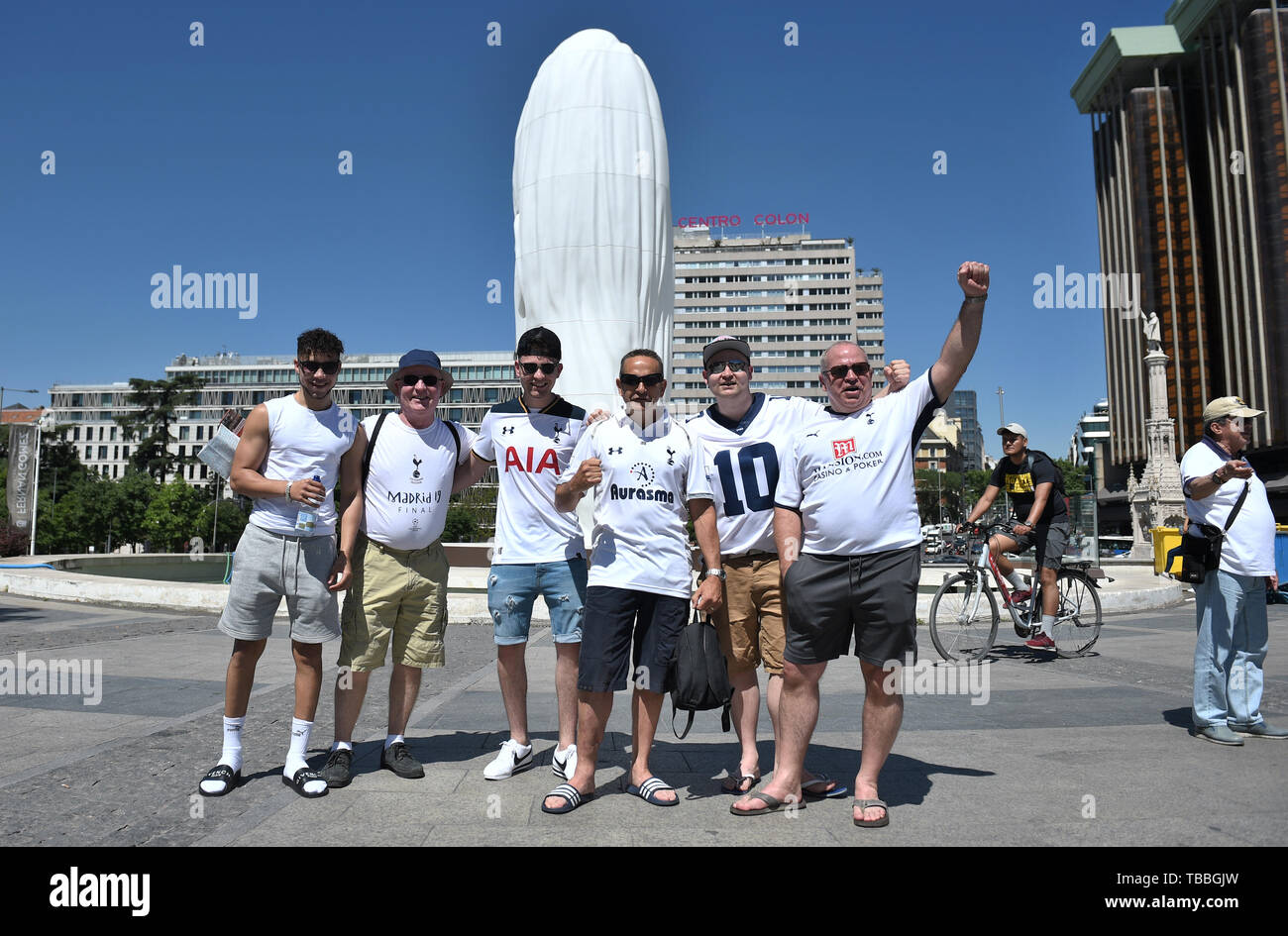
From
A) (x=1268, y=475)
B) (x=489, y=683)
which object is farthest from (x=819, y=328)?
(x=489, y=683)

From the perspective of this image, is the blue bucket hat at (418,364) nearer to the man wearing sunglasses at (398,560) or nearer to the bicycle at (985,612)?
the man wearing sunglasses at (398,560)

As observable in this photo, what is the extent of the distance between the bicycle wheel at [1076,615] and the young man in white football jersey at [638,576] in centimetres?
548

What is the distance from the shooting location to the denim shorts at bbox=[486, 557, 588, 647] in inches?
157

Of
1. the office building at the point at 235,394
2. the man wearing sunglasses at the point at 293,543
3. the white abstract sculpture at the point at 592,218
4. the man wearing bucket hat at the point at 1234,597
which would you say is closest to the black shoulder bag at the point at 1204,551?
the man wearing bucket hat at the point at 1234,597

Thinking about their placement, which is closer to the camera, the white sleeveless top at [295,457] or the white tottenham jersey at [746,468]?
the white tottenham jersey at [746,468]

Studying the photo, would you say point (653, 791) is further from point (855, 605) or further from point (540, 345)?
point (540, 345)

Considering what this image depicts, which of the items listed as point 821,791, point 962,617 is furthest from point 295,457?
point 962,617

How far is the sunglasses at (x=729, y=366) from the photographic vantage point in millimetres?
3807

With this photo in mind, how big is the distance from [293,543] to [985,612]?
20.1ft

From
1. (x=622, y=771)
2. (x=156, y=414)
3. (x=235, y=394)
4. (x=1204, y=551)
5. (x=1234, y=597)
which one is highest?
(x=235, y=394)

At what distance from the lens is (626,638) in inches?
141

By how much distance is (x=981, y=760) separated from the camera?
4066 mm

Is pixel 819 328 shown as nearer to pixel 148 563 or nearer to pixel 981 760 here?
pixel 148 563
